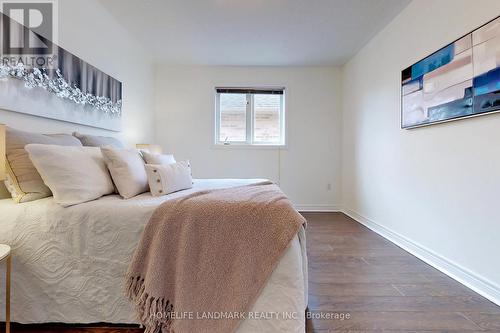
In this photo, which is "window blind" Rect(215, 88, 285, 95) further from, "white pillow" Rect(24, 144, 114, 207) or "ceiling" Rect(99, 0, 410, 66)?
"white pillow" Rect(24, 144, 114, 207)

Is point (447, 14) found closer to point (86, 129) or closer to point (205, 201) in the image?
point (205, 201)

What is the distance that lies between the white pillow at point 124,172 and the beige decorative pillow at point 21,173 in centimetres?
37

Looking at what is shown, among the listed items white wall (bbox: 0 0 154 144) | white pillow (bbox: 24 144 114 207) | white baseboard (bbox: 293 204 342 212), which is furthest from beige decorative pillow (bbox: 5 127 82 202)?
white baseboard (bbox: 293 204 342 212)

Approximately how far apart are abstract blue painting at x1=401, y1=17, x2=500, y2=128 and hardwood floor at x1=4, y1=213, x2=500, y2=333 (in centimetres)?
126

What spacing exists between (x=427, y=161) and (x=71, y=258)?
9.21ft

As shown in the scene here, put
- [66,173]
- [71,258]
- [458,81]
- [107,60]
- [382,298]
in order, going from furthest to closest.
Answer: [107,60] < [458,81] < [382,298] < [66,173] < [71,258]

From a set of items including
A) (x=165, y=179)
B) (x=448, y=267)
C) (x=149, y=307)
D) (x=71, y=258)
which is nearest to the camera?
(x=149, y=307)

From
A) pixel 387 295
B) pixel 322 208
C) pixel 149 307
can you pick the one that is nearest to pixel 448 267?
pixel 387 295

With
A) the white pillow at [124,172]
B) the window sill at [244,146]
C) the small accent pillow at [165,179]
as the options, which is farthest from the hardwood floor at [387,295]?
the window sill at [244,146]

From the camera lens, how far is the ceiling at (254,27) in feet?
8.63

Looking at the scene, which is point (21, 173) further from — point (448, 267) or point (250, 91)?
point (250, 91)

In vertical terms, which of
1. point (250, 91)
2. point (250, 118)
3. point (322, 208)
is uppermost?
point (250, 91)

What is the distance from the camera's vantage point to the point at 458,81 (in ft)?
6.46

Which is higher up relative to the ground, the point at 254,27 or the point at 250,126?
the point at 254,27
